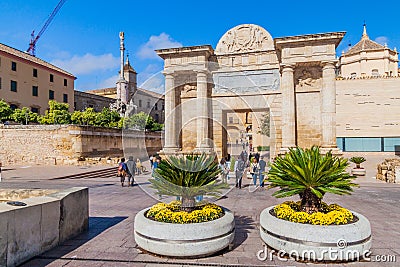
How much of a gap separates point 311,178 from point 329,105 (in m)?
14.2

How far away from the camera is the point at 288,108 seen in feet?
58.0

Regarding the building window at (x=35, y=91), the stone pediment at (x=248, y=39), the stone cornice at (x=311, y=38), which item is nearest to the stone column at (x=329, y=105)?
the stone cornice at (x=311, y=38)

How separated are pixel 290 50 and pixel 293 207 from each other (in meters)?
14.8

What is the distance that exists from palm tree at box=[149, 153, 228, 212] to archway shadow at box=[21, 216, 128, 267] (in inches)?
75.3

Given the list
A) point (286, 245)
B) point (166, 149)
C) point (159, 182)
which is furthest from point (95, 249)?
point (166, 149)

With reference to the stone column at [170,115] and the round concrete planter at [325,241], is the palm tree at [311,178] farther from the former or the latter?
the stone column at [170,115]

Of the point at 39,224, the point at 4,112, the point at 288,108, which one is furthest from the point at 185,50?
the point at 4,112

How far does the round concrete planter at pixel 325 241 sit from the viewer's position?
13.8 ft

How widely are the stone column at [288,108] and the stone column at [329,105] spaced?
1.83m

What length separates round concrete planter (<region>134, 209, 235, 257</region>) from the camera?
4.35 metres

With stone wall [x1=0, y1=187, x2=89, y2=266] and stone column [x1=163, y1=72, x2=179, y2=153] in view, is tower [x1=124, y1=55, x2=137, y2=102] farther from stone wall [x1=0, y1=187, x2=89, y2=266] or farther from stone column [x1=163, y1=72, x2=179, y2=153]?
stone wall [x1=0, y1=187, x2=89, y2=266]

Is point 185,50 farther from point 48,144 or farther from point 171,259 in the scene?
point 171,259

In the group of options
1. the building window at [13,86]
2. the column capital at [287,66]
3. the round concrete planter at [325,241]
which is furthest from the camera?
the building window at [13,86]

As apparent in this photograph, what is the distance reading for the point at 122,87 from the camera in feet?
173
